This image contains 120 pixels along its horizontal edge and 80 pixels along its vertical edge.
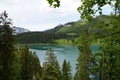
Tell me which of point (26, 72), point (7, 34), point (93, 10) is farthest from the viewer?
point (26, 72)

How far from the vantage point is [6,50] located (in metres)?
37.4

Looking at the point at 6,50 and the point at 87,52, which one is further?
the point at 87,52

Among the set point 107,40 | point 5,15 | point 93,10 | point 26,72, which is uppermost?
point 5,15

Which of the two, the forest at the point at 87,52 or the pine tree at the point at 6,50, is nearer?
the forest at the point at 87,52

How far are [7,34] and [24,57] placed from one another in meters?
18.9

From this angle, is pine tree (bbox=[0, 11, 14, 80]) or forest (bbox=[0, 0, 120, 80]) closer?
forest (bbox=[0, 0, 120, 80])

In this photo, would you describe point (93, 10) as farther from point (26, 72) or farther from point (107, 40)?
point (26, 72)

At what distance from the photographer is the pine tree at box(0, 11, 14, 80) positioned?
37.2 m

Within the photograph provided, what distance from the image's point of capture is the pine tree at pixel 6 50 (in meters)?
37.2

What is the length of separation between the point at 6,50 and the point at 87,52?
1880 cm

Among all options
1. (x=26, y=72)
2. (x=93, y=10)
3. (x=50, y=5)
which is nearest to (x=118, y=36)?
(x=93, y=10)

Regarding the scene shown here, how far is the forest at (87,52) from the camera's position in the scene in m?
8.29

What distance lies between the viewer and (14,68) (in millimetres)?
39844

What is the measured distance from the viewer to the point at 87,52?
171 ft
